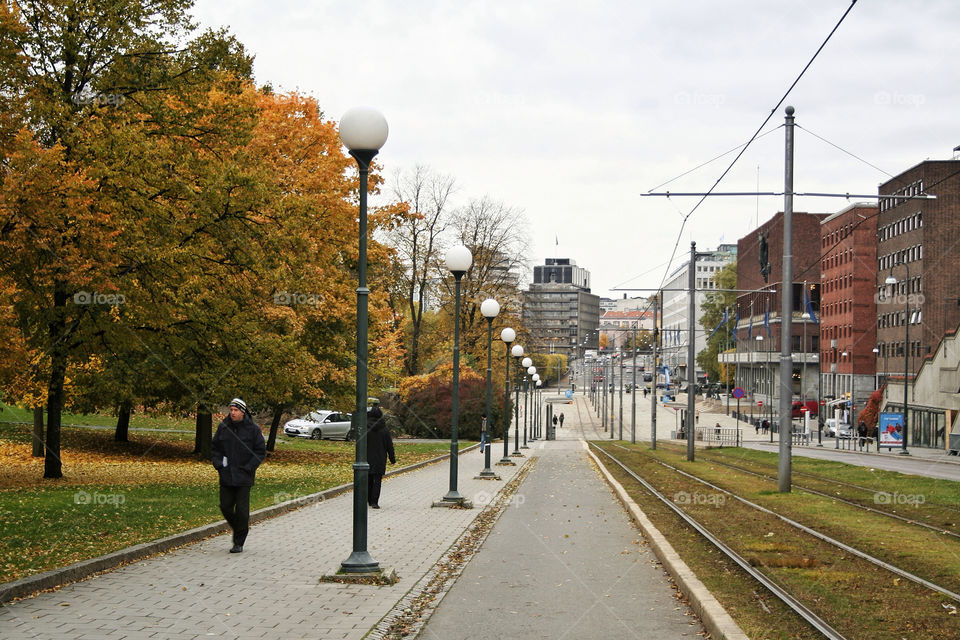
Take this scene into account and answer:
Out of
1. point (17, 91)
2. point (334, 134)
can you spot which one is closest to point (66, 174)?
point (17, 91)

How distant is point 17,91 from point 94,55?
1.67m

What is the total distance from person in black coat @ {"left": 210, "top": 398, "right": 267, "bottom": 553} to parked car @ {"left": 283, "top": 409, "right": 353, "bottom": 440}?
4305 cm

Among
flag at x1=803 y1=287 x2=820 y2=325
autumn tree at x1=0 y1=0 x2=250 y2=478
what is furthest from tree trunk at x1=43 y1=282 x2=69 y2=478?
flag at x1=803 y1=287 x2=820 y2=325

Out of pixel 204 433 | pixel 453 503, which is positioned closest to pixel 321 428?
pixel 204 433

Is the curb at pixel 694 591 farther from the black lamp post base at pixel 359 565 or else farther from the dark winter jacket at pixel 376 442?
the dark winter jacket at pixel 376 442

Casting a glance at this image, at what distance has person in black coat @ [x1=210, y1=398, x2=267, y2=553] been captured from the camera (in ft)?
35.7

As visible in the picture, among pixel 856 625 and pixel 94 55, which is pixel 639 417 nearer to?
pixel 94 55

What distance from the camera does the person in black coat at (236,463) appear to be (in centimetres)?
1089

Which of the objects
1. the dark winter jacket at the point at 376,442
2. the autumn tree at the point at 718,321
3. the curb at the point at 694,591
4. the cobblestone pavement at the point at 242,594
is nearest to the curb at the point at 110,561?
the cobblestone pavement at the point at 242,594

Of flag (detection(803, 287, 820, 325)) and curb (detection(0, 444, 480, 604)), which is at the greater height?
flag (detection(803, 287, 820, 325))

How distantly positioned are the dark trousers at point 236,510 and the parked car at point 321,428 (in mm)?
43032

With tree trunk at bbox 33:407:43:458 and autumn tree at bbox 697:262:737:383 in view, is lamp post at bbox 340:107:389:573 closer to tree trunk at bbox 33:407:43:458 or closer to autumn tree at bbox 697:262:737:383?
tree trunk at bbox 33:407:43:458

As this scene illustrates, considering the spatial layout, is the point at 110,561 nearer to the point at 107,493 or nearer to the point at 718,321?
the point at 107,493

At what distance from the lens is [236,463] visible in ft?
35.7
